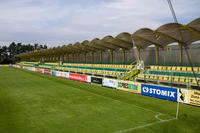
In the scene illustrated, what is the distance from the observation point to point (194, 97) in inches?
509

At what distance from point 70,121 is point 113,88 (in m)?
12.9

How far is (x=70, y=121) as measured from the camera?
9.36 metres

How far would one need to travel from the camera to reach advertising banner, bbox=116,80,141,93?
18216 mm

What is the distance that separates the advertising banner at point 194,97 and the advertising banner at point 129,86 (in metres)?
5.55

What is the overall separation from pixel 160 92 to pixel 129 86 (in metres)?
4.24

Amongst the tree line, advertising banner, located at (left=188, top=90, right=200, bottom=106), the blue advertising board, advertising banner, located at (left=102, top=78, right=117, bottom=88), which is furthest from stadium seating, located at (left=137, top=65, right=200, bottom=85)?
the tree line

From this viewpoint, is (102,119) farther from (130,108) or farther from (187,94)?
(187,94)

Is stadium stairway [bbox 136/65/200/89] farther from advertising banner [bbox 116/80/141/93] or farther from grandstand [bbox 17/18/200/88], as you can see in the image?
advertising banner [bbox 116/80/141/93]

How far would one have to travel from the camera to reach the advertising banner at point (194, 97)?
41.5 ft

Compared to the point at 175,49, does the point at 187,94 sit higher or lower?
lower

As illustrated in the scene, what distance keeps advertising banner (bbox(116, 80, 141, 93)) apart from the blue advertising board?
2.31 ft

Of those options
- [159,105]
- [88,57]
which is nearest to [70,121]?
[159,105]

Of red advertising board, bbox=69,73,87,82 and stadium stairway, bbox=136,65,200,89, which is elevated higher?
stadium stairway, bbox=136,65,200,89

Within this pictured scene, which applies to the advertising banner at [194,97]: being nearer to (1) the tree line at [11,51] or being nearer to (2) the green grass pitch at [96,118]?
(2) the green grass pitch at [96,118]
